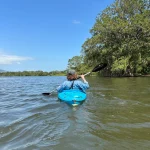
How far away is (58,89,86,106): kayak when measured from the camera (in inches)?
335

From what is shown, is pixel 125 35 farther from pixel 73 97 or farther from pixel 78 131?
pixel 78 131

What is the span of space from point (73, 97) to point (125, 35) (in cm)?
3084

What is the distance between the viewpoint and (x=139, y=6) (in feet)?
123

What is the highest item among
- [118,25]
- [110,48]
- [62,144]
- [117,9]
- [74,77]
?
[117,9]

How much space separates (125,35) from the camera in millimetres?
37344

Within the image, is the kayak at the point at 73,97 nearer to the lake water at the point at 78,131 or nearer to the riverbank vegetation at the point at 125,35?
the lake water at the point at 78,131

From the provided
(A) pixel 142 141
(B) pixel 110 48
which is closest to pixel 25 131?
(A) pixel 142 141

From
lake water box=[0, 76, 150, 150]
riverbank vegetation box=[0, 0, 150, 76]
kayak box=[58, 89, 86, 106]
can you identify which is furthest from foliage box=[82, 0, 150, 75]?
lake water box=[0, 76, 150, 150]

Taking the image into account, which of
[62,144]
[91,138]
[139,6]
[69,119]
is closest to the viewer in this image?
[62,144]

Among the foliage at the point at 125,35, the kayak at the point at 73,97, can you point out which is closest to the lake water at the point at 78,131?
the kayak at the point at 73,97

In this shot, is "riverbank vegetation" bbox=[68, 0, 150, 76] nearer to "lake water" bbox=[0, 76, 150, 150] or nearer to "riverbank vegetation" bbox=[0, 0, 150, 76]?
"riverbank vegetation" bbox=[0, 0, 150, 76]

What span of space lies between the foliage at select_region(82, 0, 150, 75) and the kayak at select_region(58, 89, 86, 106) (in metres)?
27.7

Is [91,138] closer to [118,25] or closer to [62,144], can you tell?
[62,144]

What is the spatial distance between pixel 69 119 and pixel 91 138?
5.98ft
